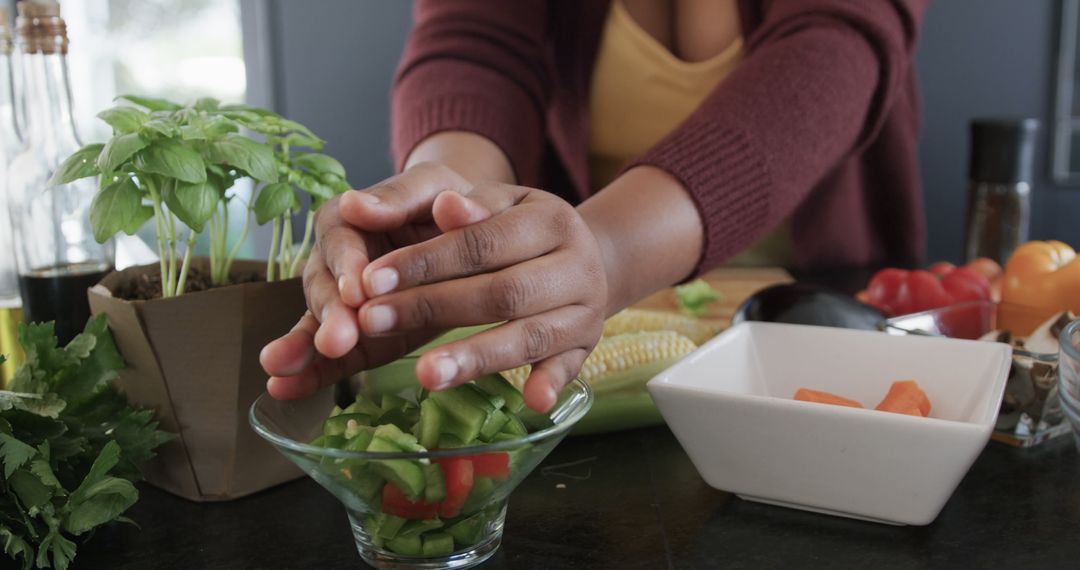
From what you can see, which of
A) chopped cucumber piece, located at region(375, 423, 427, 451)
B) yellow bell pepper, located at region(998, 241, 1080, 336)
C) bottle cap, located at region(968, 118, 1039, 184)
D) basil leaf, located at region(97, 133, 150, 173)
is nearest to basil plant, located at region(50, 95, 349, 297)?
basil leaf, located at region(97, 133, 150, 173)

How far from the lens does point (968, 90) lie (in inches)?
113

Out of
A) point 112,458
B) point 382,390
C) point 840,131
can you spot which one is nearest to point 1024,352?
Answer: point 840,131

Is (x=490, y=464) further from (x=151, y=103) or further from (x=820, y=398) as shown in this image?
(x=151, y=103)

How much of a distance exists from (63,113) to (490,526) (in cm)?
56

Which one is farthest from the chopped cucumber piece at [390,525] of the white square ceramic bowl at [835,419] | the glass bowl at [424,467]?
the white square ceramic bowl at [835,419]

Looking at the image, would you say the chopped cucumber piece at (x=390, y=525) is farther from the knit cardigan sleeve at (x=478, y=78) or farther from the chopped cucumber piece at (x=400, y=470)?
the knit cardigan sleeve at (x=478, y=78)

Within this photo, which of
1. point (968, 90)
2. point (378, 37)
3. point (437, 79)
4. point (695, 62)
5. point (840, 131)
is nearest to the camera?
point (840, 131)

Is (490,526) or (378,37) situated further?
(378,37)

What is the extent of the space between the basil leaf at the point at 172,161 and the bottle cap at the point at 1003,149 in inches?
50.8

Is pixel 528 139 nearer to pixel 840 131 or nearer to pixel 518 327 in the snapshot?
pixel 840 131

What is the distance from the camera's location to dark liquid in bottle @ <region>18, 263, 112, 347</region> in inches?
33.2

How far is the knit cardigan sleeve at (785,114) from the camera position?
3.24 ft

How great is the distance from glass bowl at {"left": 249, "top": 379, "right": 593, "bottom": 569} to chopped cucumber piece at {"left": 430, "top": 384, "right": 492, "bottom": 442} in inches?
0.9

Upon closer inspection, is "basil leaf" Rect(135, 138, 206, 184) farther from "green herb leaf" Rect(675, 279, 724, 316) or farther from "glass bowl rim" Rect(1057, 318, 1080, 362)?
"green herb leaf" Rect(675, 279, 724, 316)
